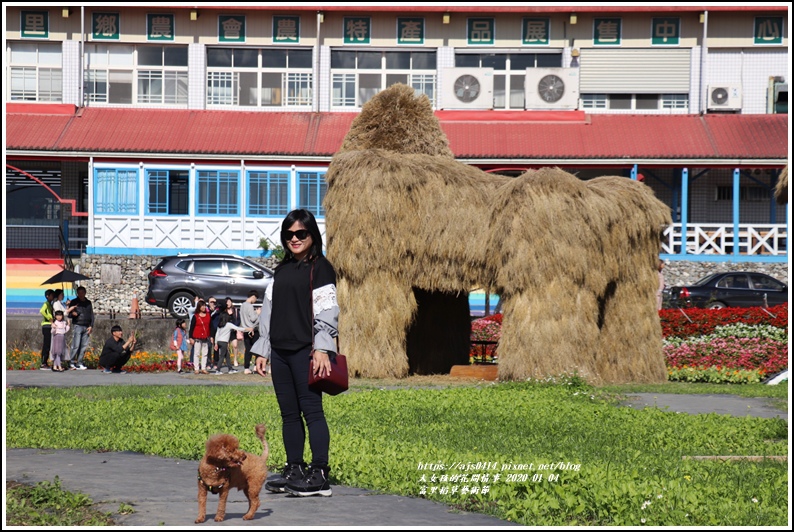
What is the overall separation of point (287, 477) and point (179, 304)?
22.8 metres

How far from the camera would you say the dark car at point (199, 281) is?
29797mm

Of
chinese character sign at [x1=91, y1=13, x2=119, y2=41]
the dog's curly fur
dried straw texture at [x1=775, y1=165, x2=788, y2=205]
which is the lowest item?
the dog's curly fur

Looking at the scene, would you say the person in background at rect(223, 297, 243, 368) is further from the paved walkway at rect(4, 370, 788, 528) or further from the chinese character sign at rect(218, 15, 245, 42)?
the chinese character sign at rect(218, 15, 245, 42)

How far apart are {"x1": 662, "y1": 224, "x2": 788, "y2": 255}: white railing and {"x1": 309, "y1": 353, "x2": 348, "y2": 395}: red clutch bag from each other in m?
28.7

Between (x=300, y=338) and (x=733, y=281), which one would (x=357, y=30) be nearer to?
(x=733, y=281)

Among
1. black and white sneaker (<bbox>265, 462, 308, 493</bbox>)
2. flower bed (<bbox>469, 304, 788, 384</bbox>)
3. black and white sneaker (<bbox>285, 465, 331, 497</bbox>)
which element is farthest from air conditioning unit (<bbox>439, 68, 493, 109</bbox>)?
black and white sneaker (<bbox>285, 465, 331, 497</bbox>)

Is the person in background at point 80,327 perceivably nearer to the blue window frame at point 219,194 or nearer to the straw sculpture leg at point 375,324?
the straw sculpture leg at point 375,324

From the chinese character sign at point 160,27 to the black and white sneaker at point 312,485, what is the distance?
33871 millimetres

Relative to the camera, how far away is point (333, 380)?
755 cm

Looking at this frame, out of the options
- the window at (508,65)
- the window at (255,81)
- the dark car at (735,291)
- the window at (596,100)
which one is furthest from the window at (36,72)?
the dark car at (735,291)

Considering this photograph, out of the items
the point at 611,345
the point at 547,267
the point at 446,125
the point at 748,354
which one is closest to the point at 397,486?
the point at 547,267

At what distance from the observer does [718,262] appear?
114 ft

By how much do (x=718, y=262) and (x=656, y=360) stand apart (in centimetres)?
1881

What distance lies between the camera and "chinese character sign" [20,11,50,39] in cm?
3903
